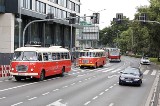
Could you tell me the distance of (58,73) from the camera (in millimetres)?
34125

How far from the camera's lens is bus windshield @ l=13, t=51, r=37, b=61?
28359 millimetres

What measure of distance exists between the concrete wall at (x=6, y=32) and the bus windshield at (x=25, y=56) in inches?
1094

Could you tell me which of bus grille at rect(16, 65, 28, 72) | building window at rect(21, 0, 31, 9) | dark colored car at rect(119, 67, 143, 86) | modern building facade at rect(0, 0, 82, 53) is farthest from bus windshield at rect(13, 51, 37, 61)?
building window at rect(21, 0, 31, 9)

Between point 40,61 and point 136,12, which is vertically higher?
point 136,12

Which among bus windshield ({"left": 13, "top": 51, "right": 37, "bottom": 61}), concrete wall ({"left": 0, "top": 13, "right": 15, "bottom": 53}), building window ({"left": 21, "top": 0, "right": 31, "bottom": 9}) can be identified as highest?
building window ({"left": 21, "top": 0, "right": 31, "bottom": 9})

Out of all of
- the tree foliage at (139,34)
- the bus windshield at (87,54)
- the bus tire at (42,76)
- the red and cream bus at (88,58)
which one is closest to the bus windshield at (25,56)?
the bus tire at (42,76)

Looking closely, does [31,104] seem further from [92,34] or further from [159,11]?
[92,34]

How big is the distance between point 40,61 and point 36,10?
126 feet

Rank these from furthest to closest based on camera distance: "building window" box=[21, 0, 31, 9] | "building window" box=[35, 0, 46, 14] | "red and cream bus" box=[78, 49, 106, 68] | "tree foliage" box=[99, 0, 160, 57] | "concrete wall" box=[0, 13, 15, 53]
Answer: "building window" box=[35, 0, 46, 14] → "tree foliage" box=[99, 0, 160, 57] → "building window" box=[21, 0, 31, 9] → "concrete wall" box=[0, 13, 15, 53] → "red and cream bus" box=[78, 49, 106, 68]

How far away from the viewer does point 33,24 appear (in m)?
67.1

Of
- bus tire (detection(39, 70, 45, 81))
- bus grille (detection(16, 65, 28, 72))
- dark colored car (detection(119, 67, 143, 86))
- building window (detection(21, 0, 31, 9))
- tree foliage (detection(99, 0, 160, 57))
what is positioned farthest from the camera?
tree foliage (detection(99, 0, 160, 57))

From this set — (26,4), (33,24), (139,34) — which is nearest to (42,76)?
(26,4)

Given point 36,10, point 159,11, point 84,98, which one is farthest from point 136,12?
point 84,98

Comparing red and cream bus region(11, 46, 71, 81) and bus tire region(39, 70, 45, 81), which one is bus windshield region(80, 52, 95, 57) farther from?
bus tire region(39, 70, 45, 81)
